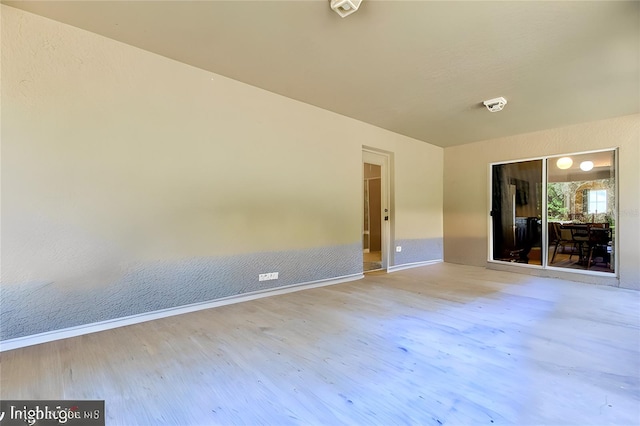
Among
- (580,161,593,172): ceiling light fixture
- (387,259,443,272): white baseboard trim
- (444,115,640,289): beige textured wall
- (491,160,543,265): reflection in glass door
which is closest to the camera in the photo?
(444,115,640,289): beige textured wall

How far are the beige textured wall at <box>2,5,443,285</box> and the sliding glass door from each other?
3.74 metres

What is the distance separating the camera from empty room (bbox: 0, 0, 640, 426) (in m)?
1.69

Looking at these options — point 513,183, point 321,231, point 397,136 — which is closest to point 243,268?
point 321,231

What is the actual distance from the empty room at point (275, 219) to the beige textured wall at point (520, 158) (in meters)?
0.04

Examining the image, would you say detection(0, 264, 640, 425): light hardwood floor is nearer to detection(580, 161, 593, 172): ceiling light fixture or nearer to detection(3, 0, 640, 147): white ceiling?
detection(580, 161, 593, 172): ceiling light fixture

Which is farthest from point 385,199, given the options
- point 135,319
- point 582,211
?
point 135,319

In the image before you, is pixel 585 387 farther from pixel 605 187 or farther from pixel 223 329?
pixel 605 187

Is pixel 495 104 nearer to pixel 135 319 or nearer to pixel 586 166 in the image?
pixel 586 166

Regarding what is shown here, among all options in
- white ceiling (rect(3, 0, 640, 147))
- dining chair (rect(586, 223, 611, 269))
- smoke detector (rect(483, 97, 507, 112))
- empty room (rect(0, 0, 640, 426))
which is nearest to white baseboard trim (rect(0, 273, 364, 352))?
empty room (rect(0, 0, 640, 426))

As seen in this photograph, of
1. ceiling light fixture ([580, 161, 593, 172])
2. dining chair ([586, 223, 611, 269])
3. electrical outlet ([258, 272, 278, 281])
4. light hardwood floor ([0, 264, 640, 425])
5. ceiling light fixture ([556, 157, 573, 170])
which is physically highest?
ceiling light fixture ([556, 157, 573, 170])

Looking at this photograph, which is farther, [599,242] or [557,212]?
[557,212]

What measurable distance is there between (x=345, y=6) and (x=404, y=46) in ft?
2.70

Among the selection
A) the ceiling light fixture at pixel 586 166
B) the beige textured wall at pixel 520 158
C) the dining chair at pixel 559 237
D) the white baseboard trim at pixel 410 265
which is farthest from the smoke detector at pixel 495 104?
the white baseboard trim at pixel 410 265

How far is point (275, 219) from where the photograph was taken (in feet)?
12.1
